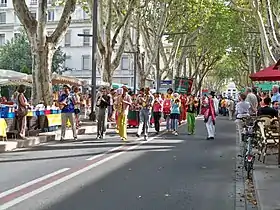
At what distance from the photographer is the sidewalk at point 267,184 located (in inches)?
296

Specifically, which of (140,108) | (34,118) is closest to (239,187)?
(140,108)

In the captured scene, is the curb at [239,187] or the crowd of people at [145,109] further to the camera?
the crowd of people at [145,109]

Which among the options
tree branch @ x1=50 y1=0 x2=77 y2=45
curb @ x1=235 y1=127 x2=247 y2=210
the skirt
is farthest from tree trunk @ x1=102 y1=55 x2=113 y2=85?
curb @ x1=235 y1=127 x2=247 y2=210

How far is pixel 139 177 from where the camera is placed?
32.5ft

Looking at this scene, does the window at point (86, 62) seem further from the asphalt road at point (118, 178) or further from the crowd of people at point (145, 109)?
the asphalt road at point (118, 178)

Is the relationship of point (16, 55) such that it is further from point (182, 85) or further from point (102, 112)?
point (102, 112)

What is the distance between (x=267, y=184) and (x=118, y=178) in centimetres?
266

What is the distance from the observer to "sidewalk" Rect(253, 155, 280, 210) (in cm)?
751

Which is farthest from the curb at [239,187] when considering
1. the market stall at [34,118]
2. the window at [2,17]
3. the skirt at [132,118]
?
the window at [2,17]

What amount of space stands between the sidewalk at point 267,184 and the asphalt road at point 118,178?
17.5 inches

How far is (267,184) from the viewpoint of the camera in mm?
9086

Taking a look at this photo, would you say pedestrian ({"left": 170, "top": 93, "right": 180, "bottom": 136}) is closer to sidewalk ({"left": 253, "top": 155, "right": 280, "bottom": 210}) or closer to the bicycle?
sidewalk ({"left": 253, "top": 155, "right": 280, "bottom": 210})

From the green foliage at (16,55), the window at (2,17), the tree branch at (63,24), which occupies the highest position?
the window at (2,17)

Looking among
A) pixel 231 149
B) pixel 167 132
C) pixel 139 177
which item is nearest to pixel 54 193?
pixel 139 177
